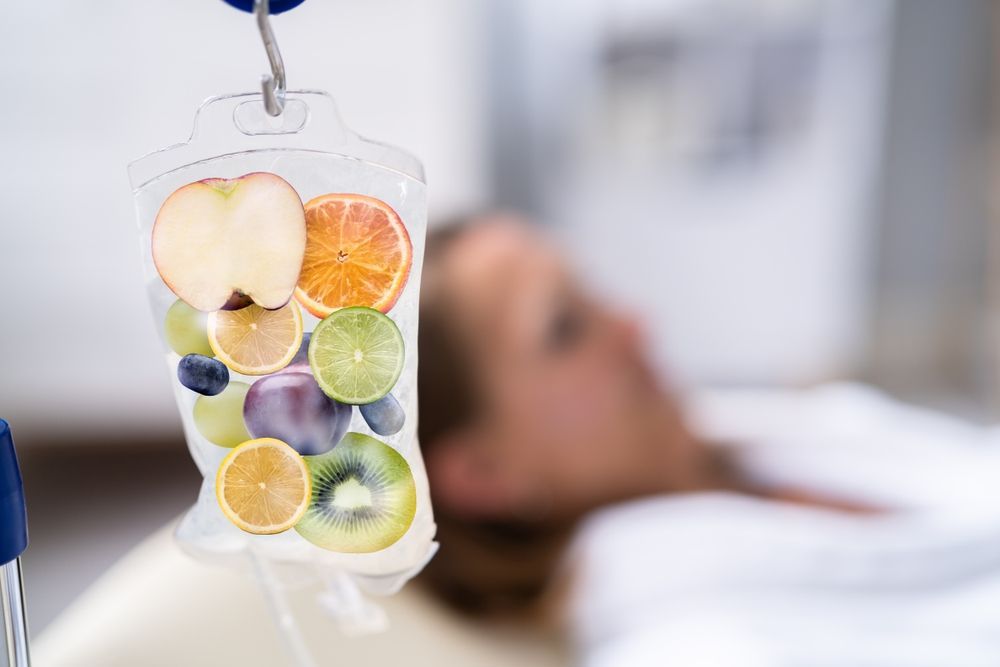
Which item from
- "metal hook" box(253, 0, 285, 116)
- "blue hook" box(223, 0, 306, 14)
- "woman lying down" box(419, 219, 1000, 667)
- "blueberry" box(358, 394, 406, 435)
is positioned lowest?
"woman lying down" box(419, 219, 1000, 667)

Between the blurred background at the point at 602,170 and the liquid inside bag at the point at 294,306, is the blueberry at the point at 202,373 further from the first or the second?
the blurred background at the point at 602,170

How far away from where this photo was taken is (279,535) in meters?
0.29

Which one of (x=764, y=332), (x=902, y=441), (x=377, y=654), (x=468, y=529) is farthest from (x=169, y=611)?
(x=764, y=332)

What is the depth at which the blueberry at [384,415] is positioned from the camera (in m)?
0.28

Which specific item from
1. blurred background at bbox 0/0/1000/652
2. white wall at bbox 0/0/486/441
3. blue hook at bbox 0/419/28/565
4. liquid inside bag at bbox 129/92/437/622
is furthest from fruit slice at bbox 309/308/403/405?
white wall at bbox 0/0/486/441

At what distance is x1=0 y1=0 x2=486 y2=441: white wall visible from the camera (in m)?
1.94

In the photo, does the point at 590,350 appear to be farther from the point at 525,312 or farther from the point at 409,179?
the point at 409,179

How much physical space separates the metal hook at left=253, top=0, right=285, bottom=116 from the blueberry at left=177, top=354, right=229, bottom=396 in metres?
0.09

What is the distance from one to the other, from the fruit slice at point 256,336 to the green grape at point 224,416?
0.01 m

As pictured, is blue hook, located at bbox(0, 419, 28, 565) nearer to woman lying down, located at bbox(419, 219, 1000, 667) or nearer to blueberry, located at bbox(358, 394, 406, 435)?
blueberry, located at bbox(358, 394, 406, 435)

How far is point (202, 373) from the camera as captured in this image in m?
0.27

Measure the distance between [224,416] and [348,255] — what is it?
73 mm

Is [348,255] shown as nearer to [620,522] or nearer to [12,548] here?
[12,548]

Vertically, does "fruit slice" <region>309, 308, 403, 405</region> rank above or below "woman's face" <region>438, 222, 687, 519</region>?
above
